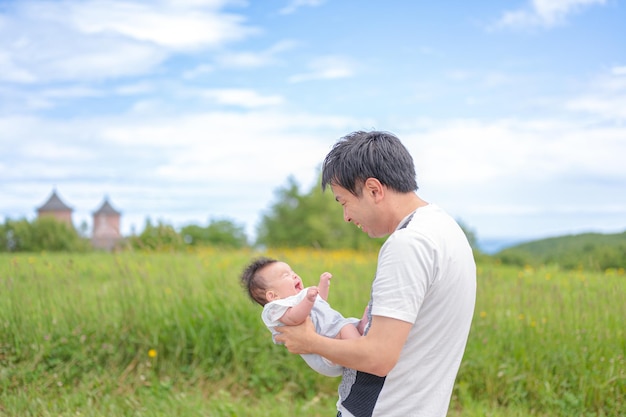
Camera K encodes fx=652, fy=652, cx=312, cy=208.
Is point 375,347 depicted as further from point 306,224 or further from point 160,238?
point 306,224

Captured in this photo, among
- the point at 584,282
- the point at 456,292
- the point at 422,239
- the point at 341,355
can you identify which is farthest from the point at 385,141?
the point at 584,282

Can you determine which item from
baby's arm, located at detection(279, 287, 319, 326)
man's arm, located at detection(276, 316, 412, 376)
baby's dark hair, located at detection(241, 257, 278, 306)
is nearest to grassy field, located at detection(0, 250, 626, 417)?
baby's dark hair, located at detection(241, 257, 278, 306)

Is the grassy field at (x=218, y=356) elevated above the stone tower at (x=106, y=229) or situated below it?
below

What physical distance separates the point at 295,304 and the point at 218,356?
3142 millimetres

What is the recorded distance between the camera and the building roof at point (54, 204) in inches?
762

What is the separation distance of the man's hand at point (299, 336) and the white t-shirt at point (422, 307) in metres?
0.19

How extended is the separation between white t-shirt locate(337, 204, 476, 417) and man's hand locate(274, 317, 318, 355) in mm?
187

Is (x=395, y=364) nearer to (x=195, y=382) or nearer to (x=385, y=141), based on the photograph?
(x=385, y=141)

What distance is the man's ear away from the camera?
1773 mm

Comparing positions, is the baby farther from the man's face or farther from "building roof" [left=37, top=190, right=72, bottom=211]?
"building roof" [left=37, top=190, right=72, bottom=211]

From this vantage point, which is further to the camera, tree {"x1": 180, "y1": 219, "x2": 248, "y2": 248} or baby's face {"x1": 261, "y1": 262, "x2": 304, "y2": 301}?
tree {"x1": 180, "y1": 219, "x2": 248, "y2": 248}

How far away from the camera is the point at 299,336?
1818 mm

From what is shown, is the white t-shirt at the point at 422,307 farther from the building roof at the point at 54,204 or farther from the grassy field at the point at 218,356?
the building roof at the point at 54,204

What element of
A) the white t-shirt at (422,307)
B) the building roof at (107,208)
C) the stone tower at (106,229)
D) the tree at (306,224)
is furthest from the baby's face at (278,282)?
the building roof at (107,208)
